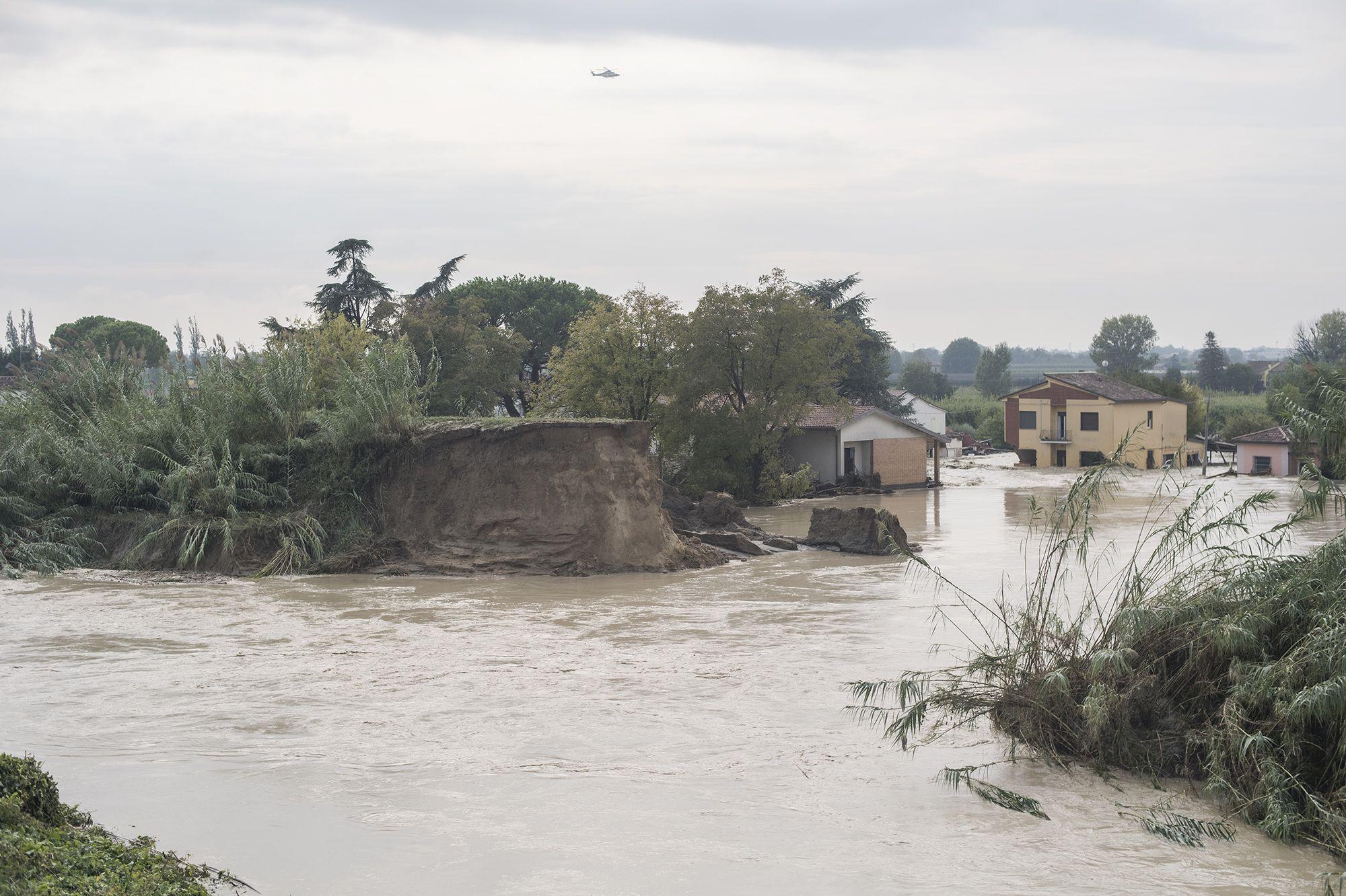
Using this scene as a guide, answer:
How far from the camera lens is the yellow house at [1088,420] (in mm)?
59719

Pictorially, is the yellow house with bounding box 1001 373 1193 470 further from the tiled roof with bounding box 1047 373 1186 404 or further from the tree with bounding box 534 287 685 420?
the tree with bounding box 534 287 685 420

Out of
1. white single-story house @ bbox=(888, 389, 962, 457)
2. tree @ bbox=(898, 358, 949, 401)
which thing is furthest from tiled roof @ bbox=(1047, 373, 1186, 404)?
tree @ bbox=(898, 358, 949, 401)

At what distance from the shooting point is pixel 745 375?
40.0 metres

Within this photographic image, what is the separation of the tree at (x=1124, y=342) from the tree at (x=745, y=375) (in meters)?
114

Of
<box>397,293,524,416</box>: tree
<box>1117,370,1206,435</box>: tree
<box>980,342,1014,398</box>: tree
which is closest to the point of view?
<box>397,293,524,416</box>: tree

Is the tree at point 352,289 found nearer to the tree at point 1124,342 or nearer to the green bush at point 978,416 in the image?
the green bush at point 978,416

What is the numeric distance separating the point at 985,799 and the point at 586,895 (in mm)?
3562

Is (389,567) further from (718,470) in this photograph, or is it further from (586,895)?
(718,470)

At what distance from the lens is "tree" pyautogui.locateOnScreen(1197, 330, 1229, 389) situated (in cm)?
11656

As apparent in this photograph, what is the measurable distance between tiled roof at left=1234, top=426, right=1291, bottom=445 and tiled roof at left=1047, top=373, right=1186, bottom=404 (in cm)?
618

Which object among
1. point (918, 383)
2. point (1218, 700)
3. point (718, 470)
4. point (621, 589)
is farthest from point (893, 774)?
point (918, 383)

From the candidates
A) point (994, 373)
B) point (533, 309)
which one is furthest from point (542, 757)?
point (994, 373)

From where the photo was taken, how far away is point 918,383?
4417 inches

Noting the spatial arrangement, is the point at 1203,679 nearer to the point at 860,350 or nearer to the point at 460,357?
the point at 460,357
